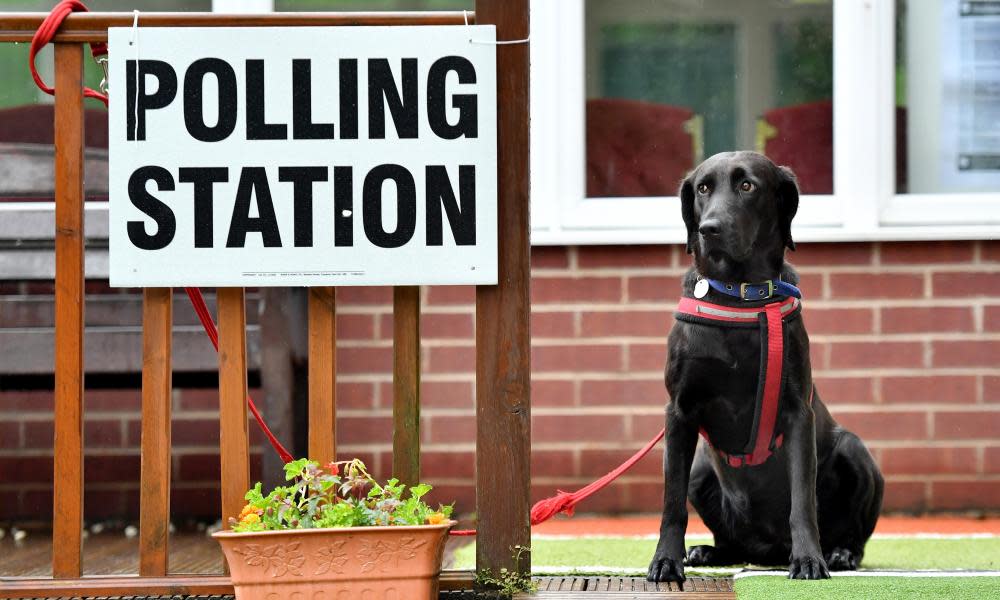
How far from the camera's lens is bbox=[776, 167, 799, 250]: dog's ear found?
3.38 m

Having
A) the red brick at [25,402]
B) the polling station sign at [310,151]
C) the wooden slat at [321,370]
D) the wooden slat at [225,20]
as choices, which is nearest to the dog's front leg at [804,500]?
the polling station sign at [310,151]

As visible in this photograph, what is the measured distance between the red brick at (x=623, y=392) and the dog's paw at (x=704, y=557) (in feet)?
5.75

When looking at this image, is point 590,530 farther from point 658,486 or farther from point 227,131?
point 227,131

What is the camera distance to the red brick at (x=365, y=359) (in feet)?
18.2

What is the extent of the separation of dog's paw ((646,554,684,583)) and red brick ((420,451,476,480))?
230cm

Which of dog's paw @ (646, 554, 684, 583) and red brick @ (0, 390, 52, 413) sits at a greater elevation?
red brick @ (0, 390, 52, 413)

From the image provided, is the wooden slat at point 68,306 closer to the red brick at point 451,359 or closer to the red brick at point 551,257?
the red brick at point 451,359

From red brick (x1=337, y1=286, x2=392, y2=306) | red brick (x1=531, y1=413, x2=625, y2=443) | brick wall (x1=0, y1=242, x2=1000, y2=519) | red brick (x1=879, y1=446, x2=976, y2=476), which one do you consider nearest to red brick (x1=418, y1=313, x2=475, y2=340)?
brick wall (x1=0, y1=242, x2=1000, y2=519)

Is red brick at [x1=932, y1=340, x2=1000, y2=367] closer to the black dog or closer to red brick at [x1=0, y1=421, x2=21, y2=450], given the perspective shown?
the black dog

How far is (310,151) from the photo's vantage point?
315 centimetres

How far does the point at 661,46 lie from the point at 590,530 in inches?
81.1

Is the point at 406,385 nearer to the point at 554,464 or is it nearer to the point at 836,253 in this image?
the point at 554,464

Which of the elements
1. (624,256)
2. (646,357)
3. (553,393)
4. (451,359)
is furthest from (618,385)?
(451,359)

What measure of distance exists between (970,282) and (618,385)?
1483mm
